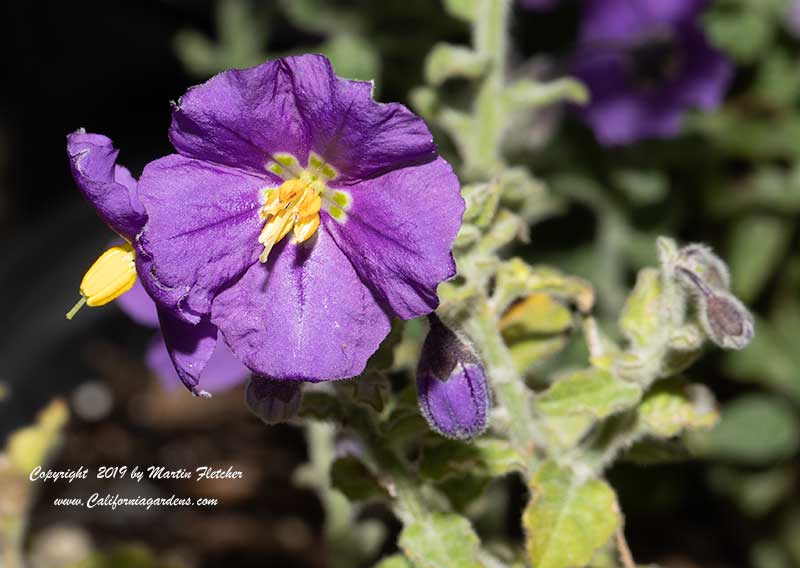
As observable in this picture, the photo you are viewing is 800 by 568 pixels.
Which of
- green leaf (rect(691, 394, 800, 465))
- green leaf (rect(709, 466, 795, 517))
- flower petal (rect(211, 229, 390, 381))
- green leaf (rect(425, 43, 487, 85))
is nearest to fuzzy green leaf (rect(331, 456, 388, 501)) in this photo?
flower petal (rect(211, 229, 390, 381))

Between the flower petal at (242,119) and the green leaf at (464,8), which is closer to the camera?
the flower petal at (242,119)

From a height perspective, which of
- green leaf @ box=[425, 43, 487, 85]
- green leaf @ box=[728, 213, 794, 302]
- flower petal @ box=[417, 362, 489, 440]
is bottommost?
green leaf @ box=[728, 213, 794, 302]

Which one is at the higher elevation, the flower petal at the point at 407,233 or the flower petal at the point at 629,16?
the flower petal at the point at 407,233

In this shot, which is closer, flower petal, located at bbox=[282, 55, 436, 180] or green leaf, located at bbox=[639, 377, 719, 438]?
flower petal, located at bbox=[282, 55, 436, 180]

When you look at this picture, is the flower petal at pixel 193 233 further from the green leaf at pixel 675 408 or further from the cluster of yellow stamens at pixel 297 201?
the green leaf at pixel 675 408

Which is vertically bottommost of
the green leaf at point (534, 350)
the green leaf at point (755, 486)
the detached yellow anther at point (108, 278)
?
the green leaf at point (755, 486)

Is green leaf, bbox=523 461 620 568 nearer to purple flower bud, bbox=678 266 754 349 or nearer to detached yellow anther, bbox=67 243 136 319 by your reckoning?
purple flower bud, bbox=678 266 754 349

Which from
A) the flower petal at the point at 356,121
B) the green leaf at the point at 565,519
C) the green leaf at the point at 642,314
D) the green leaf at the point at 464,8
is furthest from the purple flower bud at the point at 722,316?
the green leaf at the point at 464,8

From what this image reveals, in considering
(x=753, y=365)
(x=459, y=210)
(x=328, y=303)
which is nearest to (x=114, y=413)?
(x=753, y=365)

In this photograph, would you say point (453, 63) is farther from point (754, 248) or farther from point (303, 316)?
point (754, 248)
